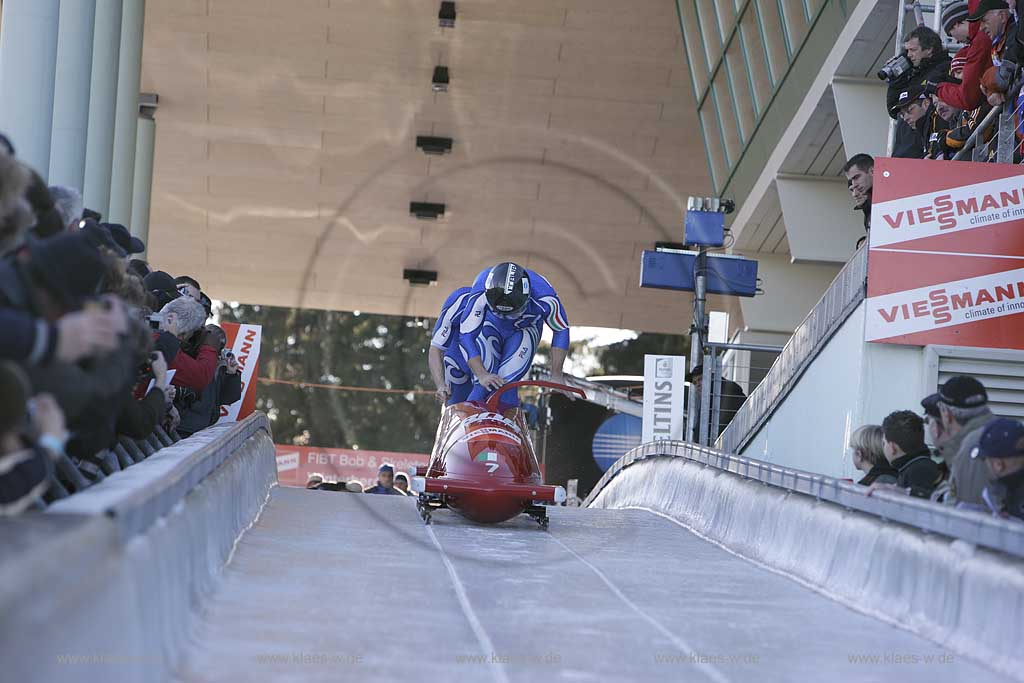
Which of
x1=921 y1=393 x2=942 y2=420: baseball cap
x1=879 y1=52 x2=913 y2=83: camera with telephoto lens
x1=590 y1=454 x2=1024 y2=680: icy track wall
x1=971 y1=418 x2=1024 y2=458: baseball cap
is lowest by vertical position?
x1=590 y1=454 x2=1024 y2=680: icy track wall

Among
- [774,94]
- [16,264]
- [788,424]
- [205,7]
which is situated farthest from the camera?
[205,7]

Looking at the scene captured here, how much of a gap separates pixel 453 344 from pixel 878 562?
4327mm

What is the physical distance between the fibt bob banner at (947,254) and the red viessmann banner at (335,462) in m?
15.2

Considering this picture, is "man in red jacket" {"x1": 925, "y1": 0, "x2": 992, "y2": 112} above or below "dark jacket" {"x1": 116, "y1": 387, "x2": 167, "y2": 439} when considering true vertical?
above

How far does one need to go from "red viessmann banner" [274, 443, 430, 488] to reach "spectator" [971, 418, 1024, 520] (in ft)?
60.5

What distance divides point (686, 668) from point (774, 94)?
47.3 ft

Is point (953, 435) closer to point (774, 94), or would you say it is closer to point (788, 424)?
point (788, 424)

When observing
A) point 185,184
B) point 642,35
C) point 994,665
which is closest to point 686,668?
point 994,665

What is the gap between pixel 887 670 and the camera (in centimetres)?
365

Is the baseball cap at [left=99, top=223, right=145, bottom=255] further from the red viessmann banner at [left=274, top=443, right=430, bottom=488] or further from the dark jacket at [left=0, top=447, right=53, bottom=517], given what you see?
the red viessmann banner at [left=274, top=443, right=430, bottom=488]

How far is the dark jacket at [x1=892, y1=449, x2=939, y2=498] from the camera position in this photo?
5.77 meters

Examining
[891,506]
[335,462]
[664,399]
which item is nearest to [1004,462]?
[891,506]

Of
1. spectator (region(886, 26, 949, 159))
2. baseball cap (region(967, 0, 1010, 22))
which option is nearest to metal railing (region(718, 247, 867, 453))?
spectator (region(886, 26, 949, 159))

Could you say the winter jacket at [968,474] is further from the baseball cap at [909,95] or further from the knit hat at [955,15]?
the baseball cap at [909,95]
